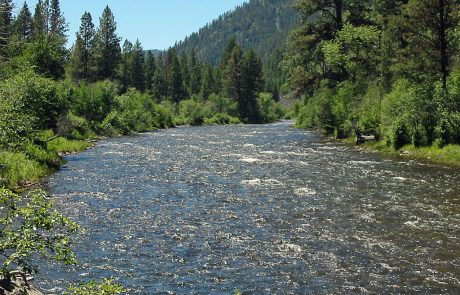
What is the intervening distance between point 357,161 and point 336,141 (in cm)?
1819

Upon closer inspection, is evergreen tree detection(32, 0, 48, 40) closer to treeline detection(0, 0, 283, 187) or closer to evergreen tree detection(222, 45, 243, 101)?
treeline detection(0, 0, 283, 187)

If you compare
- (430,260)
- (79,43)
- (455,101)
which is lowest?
(430,260)

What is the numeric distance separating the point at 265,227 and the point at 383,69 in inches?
1369

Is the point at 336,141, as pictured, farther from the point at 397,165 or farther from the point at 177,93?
the point at 177,93

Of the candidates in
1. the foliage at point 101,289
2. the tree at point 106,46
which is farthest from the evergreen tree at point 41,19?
the foliage at point 101,289

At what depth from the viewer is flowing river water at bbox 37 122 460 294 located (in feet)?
44.6

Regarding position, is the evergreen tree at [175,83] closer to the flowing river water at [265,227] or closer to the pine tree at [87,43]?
the pine tree at [87,43]

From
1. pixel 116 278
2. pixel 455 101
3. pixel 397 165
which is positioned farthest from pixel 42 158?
pixel 455 101

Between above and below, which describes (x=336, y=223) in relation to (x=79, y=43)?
→ below

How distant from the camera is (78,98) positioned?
68312 mm

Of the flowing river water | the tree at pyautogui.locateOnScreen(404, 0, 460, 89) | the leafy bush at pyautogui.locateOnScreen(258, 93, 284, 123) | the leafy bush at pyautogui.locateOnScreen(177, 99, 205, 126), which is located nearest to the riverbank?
the flowing river water

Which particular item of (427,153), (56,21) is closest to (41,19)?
(56,21)

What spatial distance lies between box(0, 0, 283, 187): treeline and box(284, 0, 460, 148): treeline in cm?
2874

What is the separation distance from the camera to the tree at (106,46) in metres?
103
